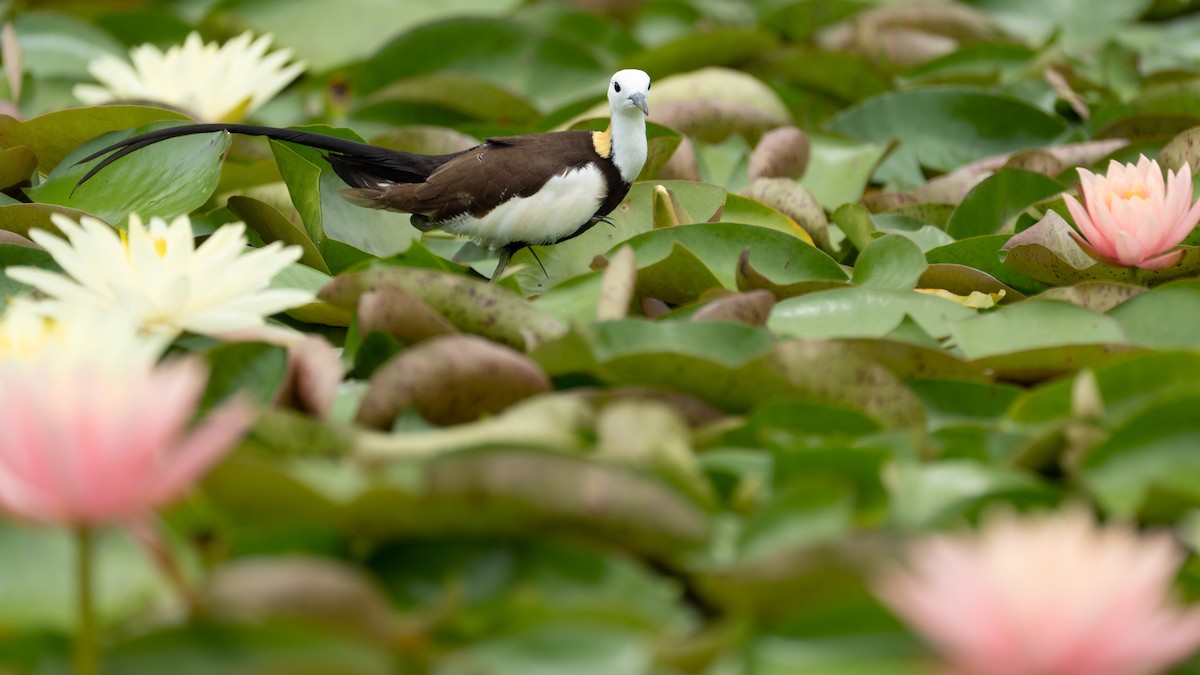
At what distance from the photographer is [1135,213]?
1544 mm

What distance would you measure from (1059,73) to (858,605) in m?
2.04

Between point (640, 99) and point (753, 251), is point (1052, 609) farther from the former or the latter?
point (640, 99)

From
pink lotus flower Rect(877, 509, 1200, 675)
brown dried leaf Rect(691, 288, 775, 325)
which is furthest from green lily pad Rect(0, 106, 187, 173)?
pink lotus flower Rect(877, 509, 1200, 675)

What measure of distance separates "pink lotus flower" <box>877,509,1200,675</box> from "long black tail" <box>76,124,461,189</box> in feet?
3.92

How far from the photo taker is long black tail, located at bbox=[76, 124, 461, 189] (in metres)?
1.83

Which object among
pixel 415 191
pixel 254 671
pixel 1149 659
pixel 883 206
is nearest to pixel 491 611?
pixel 254 671

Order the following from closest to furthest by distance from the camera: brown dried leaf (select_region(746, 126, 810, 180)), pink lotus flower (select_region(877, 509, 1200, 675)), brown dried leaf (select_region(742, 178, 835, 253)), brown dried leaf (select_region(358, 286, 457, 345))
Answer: pink lotus flower (select_region(877, 509, 1200, 675)), brown dried leaf (select_region(358, 286, 457, 345)), brown dried leaf (select_region(742, 178, 835, 253)), brown dried leaf (select_region(746, 126, 810, 180))

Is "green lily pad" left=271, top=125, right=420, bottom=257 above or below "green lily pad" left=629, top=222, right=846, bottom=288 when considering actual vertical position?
above

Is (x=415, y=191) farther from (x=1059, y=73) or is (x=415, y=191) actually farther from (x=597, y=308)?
(x=1059, y=73)

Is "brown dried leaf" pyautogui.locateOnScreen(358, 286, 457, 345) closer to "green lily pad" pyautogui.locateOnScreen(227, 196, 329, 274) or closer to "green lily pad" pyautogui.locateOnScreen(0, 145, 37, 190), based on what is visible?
"green lily pad" pyautogui.locateOnScreen(227, 196, 329, 274)

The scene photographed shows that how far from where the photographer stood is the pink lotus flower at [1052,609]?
76cm

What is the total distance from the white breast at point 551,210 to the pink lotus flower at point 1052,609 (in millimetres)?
982

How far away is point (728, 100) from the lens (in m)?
2.47

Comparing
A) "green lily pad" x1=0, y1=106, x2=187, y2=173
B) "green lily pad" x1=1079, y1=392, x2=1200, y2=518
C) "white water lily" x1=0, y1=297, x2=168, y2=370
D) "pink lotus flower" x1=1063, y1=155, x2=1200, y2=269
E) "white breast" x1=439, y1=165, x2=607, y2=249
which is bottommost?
"green lily pad" x1=1079, y1=392, x2=1200, y2=518
